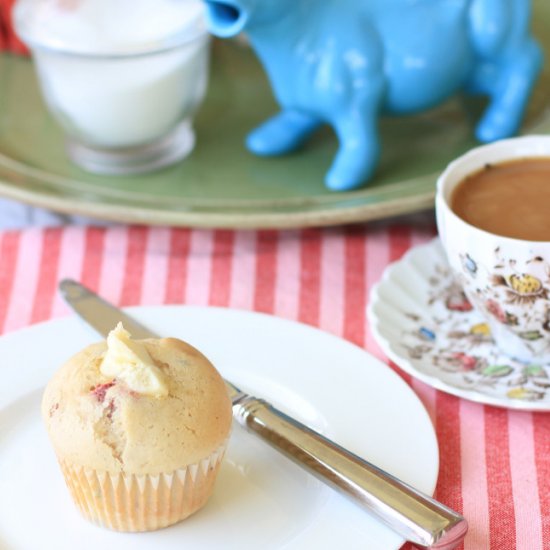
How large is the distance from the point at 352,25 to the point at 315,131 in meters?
0.20

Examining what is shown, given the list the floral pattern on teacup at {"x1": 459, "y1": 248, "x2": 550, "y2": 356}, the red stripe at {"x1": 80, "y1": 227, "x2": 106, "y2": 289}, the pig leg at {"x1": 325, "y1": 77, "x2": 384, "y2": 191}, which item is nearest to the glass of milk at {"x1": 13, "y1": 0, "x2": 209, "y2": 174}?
the red stripe at {"x1": 80, "y1": 227, "x2": 106, "y2": 289}

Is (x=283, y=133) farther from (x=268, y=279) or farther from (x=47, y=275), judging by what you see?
(x=47, y=275)

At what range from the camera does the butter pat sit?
731 millimetres

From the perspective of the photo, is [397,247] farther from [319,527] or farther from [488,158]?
[319,527]

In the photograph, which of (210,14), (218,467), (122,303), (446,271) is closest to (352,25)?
(210,14)

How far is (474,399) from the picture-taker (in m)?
0.90

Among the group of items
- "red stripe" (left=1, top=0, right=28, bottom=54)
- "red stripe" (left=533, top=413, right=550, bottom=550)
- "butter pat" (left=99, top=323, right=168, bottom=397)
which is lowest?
"red stripe" (left=533, top=413, right=550, bottom=550)

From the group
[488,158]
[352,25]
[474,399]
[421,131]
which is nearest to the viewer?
[474,399]

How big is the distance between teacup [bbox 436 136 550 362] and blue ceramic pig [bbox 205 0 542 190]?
0.72 feet

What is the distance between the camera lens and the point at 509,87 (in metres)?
1.26

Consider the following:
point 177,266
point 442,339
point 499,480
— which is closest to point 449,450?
point 499,480

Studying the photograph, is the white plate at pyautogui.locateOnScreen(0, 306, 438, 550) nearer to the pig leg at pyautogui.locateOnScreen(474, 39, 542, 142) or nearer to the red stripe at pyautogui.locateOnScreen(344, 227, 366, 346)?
the red stripe at pyautogui.locateOnScreen(344, 227, 366, 346)

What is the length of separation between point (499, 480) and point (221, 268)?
1.39 ft

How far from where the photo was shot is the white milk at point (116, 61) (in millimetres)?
1215
